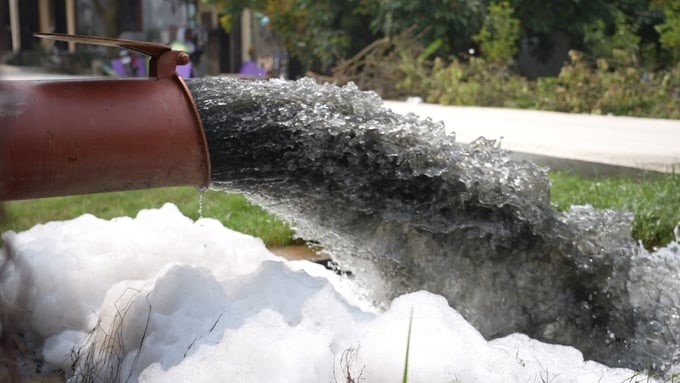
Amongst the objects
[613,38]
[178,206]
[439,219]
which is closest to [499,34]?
[613,38]

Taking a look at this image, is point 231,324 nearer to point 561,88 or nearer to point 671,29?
point 561,88

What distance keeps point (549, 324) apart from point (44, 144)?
1.57 m

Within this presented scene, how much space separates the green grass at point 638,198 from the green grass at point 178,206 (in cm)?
128

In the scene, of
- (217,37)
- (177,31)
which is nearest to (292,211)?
(177,31)

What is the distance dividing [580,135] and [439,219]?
13.0 feet

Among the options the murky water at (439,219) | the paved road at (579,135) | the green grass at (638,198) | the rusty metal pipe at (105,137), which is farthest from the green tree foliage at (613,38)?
the rusty metal pipe at (105,137)

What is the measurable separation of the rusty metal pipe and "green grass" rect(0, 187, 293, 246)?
68.9 inches

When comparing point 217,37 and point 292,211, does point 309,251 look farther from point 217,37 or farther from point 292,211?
point 217,37

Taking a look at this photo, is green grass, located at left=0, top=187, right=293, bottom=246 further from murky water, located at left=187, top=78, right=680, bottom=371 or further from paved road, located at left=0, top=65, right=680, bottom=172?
paved road, located at left=0, top=65, right=680, bottom=172

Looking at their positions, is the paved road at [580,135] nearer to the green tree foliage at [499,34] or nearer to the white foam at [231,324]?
the white foam at [231,324]

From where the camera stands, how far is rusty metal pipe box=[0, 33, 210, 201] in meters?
1.72

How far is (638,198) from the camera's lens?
404 cm

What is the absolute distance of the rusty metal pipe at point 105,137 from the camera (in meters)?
1.72

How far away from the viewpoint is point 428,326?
175 cm
